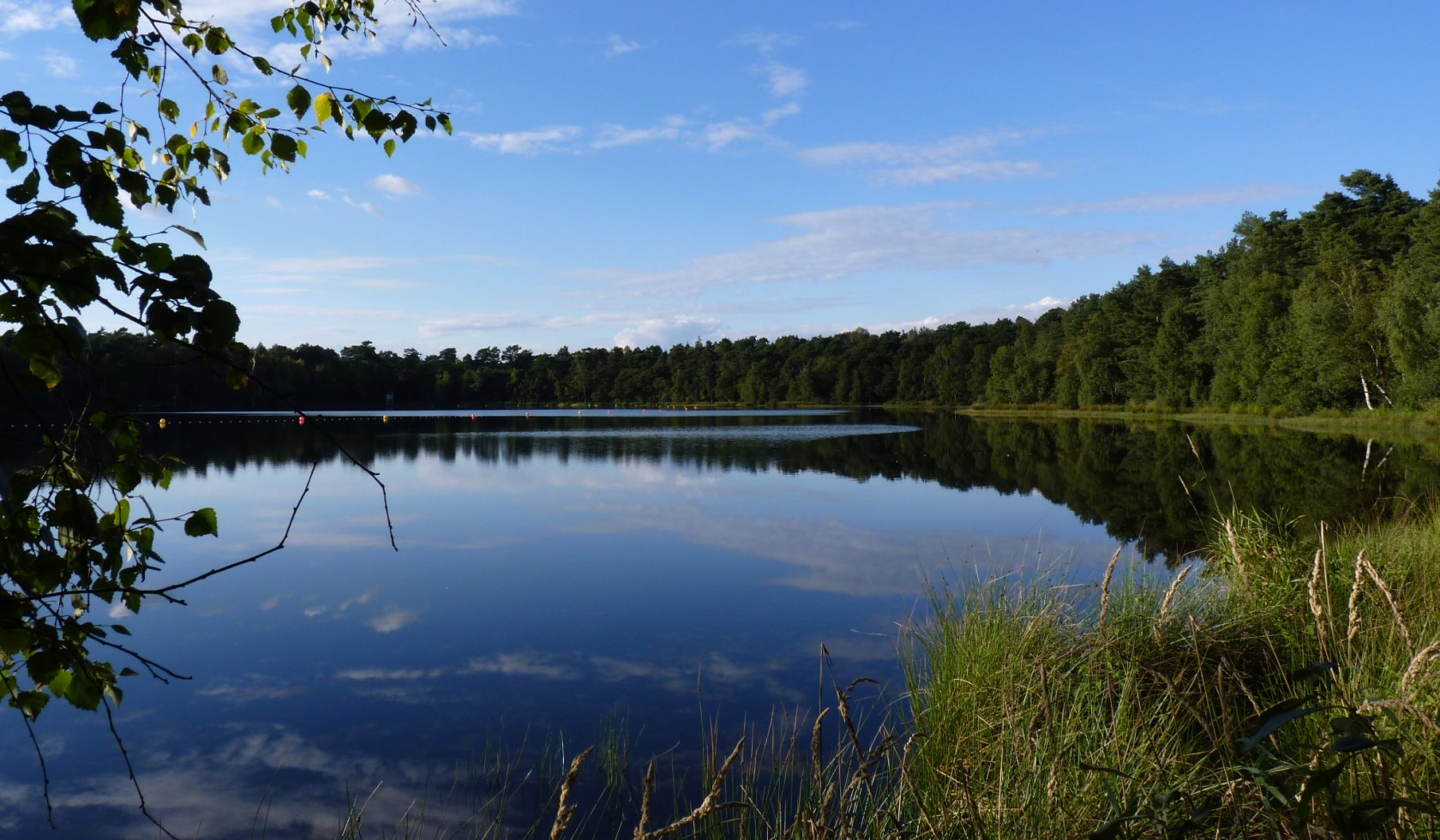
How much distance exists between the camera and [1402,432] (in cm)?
3406

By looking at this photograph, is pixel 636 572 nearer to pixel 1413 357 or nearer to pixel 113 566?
pixel 113 566

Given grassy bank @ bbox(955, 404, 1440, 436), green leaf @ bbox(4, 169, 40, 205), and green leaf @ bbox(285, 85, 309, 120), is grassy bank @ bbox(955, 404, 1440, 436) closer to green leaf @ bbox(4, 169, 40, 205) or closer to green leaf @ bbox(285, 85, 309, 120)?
green leaf @ bbox(285, 85, 309, 120)

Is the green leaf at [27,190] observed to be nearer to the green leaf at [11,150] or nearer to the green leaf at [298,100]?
the green leaf at [11,150]

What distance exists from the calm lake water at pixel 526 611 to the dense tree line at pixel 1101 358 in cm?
269

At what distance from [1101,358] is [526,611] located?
225 ft

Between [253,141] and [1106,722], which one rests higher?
[253,141]

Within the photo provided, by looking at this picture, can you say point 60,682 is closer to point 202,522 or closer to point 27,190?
point 202,522

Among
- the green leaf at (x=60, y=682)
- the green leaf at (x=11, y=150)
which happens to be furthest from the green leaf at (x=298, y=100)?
the green leaf at (x=60, y=682)

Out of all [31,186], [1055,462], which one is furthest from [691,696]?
[1055,462]

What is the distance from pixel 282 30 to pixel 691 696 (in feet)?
18.8

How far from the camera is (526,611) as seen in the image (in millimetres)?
10219

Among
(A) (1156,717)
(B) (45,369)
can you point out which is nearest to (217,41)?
(B) (45,369)

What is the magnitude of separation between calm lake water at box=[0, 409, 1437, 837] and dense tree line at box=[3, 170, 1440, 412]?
269 centimetres

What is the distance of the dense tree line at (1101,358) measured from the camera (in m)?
35.3
